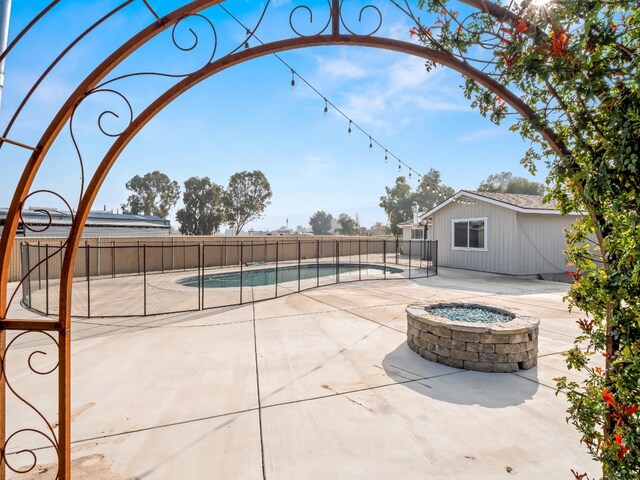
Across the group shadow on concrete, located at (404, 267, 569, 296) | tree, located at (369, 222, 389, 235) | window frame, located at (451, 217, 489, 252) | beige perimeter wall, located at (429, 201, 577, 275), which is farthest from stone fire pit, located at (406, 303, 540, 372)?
tree, located at (369, 222, 389, 235)

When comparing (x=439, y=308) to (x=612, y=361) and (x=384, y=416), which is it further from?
(x=612, y=361)

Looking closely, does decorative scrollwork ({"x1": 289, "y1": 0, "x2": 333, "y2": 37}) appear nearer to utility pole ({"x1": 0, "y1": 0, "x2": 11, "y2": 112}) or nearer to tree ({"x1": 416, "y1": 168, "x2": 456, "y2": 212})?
utility pole ({"x1": 0, "y1": 0, "x2": 11, "y2": 112})

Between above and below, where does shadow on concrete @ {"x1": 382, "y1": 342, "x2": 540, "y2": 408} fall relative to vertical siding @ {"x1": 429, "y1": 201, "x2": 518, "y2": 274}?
below

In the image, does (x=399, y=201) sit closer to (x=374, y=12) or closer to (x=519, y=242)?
(x=519, y=242)

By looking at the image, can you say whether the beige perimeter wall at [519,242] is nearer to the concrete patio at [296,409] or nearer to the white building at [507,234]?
the white building at [507,234]

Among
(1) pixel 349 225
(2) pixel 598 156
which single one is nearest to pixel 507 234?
(2) pixel 598 156

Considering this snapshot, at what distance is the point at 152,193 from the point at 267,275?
28.2 meters

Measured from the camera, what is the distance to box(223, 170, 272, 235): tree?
103 ft

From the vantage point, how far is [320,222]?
6706cm

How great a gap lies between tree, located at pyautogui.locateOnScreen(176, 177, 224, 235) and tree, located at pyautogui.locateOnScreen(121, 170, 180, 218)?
6.20m

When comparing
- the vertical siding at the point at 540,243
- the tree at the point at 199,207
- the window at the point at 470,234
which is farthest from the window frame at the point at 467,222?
the tree at the point at 199,207

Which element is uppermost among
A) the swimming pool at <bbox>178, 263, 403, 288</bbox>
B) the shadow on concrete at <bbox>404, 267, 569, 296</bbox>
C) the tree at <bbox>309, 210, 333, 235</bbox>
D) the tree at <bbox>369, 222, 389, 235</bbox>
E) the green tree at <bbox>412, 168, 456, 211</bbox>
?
the green tree at <bbox>412, 168, 456, 211</bbox>

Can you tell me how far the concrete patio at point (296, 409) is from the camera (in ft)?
7.00

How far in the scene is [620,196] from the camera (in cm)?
122
